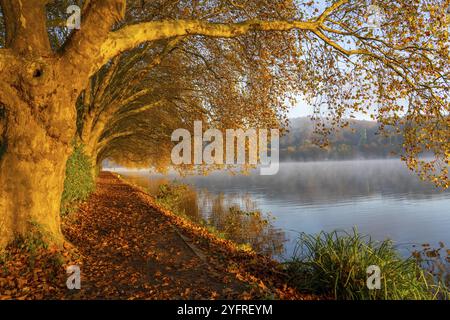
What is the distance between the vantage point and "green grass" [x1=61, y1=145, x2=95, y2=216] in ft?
39.5

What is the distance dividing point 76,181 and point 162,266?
29.3 feet

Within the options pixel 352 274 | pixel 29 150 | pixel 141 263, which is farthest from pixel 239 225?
pixel 29 150

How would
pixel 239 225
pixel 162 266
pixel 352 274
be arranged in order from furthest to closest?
pixel 239 225 → pixel 162 266 → pixel 352 274

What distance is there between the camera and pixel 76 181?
1433 cm

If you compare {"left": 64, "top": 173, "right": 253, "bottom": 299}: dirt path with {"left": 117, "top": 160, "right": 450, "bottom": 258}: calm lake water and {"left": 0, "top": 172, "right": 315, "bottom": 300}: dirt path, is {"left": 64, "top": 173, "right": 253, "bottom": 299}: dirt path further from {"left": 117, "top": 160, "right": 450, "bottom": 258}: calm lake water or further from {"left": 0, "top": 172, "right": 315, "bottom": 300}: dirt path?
{"left": 117, "top": 160, "right": 450, "bottom": 258}: calm lake water

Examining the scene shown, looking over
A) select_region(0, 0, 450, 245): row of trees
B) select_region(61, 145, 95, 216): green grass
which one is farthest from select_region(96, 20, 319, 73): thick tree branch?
select_region(61, 145, 95, 216): green grass

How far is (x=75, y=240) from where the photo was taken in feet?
29.0

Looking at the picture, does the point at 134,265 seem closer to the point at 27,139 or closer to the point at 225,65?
the point at 27,139

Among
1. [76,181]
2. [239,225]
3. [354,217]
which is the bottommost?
[354,217]

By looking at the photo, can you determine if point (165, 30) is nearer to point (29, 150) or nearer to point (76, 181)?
point (29, 150)

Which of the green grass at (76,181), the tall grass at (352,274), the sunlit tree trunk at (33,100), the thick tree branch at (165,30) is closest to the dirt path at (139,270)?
the tall grass at (352,274)

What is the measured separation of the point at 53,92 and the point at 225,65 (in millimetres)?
10369

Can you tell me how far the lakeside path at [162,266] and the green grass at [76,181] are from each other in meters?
0.86
